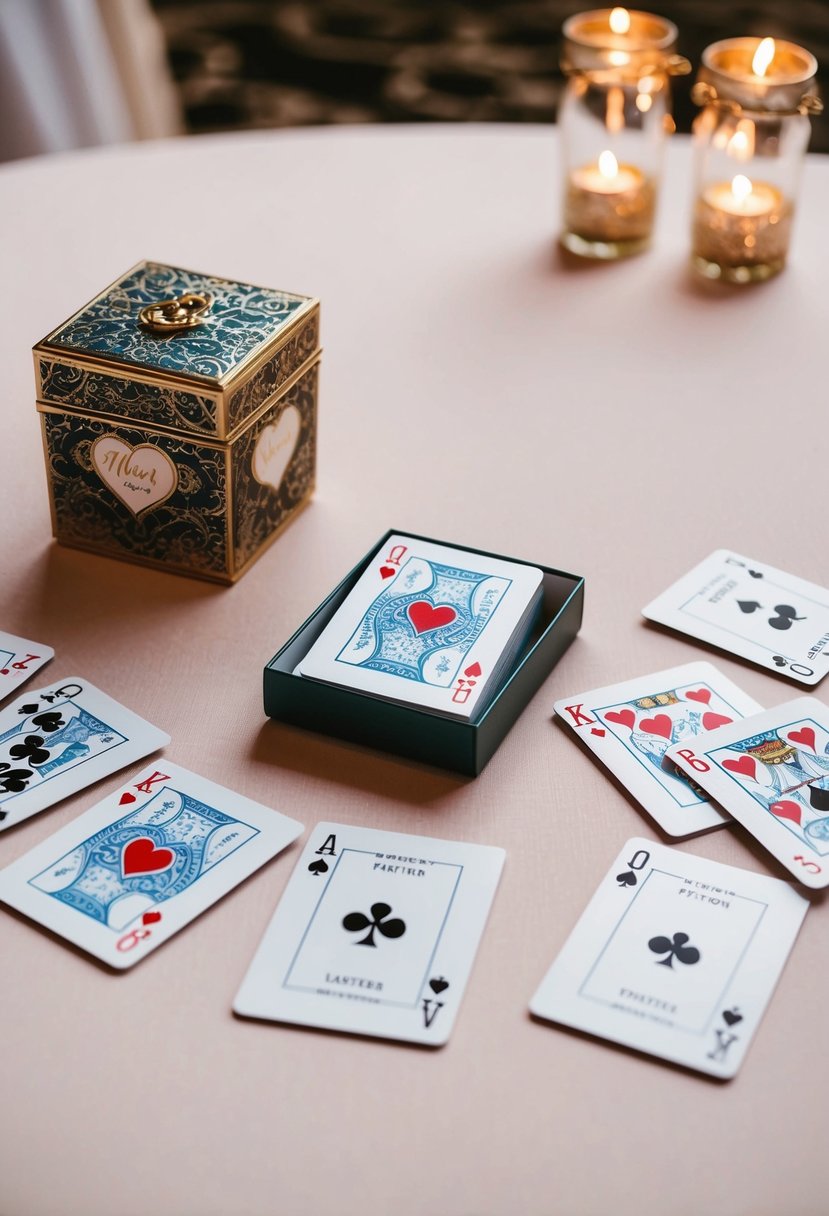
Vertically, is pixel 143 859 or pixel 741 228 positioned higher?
pixel 741 228

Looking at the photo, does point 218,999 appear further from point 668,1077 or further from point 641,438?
point 641,438

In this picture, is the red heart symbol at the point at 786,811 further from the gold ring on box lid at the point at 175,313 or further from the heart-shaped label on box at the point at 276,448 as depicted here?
the gold ring on box lid at the point at 175,313

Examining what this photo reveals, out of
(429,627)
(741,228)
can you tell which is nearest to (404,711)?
(429,627)

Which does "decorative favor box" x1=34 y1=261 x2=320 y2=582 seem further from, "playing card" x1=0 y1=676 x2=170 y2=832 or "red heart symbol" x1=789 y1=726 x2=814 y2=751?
"red heart symbol" x1=789 y1=726 x2=814 y2=751

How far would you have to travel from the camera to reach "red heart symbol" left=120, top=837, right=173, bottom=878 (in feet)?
3.30

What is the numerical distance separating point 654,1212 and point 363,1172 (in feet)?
0.60

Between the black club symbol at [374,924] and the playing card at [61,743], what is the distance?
256 mm

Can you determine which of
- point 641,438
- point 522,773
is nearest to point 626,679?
point 522,773

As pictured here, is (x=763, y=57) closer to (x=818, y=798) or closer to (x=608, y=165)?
(x=608, y=165)

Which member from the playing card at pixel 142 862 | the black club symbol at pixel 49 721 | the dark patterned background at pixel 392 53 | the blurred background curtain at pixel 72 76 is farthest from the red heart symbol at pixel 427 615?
the dark patterned background at pixel 392 53

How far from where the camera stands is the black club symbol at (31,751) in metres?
1.10

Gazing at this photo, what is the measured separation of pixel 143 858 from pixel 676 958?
42cm

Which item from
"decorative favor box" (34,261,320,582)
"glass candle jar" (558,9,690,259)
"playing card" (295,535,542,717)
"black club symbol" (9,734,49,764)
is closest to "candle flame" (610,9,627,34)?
"glass candle jar" (558,9,690,259)

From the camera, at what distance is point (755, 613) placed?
130 cm
